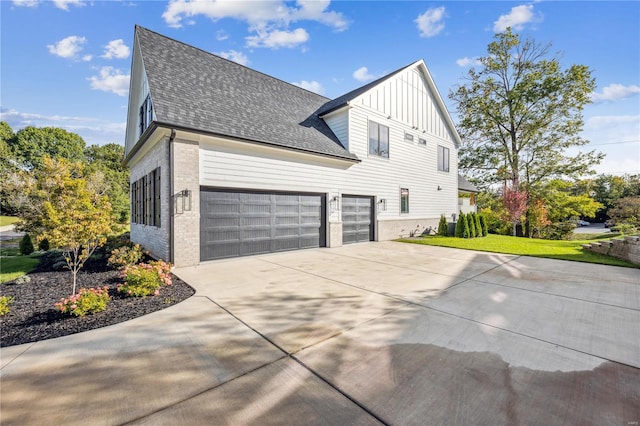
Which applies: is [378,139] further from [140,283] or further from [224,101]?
[140,283]

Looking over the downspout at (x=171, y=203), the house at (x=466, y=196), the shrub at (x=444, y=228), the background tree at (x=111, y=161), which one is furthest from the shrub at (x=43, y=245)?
the house at (x=466, y=196)

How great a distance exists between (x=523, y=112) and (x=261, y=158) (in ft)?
69.4

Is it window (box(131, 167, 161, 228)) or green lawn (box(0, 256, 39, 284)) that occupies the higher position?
window (box(131, 167, 161, 228))

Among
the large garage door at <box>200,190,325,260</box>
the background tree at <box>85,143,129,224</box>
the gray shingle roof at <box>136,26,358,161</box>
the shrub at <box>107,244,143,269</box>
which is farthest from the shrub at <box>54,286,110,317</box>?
the background tree at <box>85,143,129,224</box>

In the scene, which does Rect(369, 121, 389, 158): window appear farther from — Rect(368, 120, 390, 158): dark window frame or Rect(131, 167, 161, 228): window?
Rect(131, 167, 161, 228): window

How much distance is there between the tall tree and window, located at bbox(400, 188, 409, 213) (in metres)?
11.4

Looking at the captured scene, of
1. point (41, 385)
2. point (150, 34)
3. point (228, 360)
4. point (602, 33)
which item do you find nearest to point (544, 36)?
point (602, 33)

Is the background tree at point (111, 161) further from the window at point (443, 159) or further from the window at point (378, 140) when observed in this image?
the window at point (443, 159)

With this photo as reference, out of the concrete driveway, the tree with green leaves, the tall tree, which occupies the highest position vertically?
the tall tree

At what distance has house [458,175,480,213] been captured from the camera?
21234mm

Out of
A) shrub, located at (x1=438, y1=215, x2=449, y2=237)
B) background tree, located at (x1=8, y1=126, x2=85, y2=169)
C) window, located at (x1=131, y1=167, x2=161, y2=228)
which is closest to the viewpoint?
window, located at (x1=131, y1=167, x2=161, y2=228)

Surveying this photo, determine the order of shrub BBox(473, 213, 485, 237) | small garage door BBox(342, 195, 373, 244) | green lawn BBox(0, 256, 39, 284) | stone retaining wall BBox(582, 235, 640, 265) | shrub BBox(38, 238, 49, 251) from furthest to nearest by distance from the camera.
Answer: shrub BBox(473, 213, 485, 237) < small garage door BBox(342, 195, 373, 244) < shrub BBox(38, 238, 49, 251) < stone retaining wall BBox(582, 235, 640, 265) < green lawn BBox(0, 256, 39, 284)

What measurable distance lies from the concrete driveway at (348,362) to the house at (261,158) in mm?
3813

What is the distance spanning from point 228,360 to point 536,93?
25.4 metres
